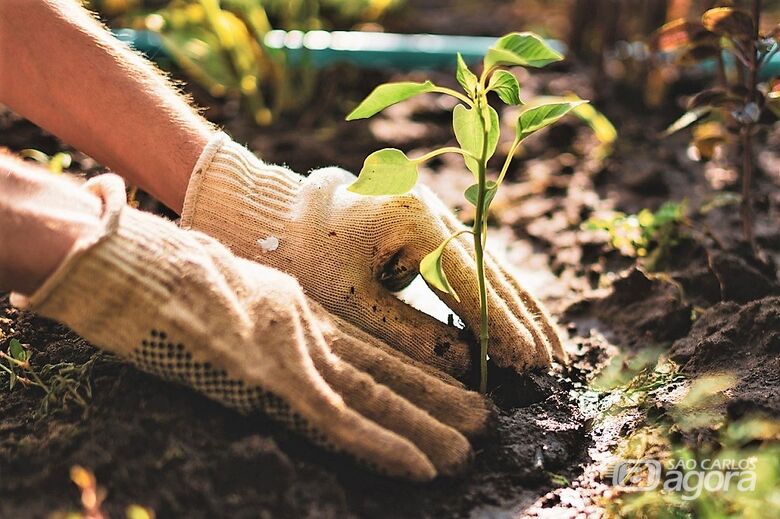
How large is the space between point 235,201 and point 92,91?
1.34 feet

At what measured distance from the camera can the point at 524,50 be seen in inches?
50.6

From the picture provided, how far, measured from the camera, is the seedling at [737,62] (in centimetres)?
181

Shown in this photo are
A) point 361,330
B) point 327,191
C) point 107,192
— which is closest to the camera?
point 107,192

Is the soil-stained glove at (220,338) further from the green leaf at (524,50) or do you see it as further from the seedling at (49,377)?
the green leaf at (524,50)

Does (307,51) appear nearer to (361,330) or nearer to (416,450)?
(361,330)

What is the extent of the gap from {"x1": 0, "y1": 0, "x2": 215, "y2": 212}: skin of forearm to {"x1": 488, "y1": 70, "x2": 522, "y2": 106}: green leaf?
28.4 inches

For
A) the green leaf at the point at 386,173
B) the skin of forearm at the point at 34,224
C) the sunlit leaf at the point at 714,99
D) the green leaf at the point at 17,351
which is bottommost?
the green leaf at the point at 17,351

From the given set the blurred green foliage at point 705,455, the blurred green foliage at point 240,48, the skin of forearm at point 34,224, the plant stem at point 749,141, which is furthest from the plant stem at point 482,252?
the blurred green foliage at point 240,48

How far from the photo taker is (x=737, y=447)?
52.7 inches

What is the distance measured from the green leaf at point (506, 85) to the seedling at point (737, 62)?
0.65 m

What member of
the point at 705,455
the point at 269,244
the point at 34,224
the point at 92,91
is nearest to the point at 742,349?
the point at 705,455

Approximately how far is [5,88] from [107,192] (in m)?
0.62

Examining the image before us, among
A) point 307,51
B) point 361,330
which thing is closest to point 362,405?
point 361,330

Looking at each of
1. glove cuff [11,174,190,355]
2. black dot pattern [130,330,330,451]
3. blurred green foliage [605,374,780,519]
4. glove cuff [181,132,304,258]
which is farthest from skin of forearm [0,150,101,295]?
blurred green foliage [605,374,780,519]
